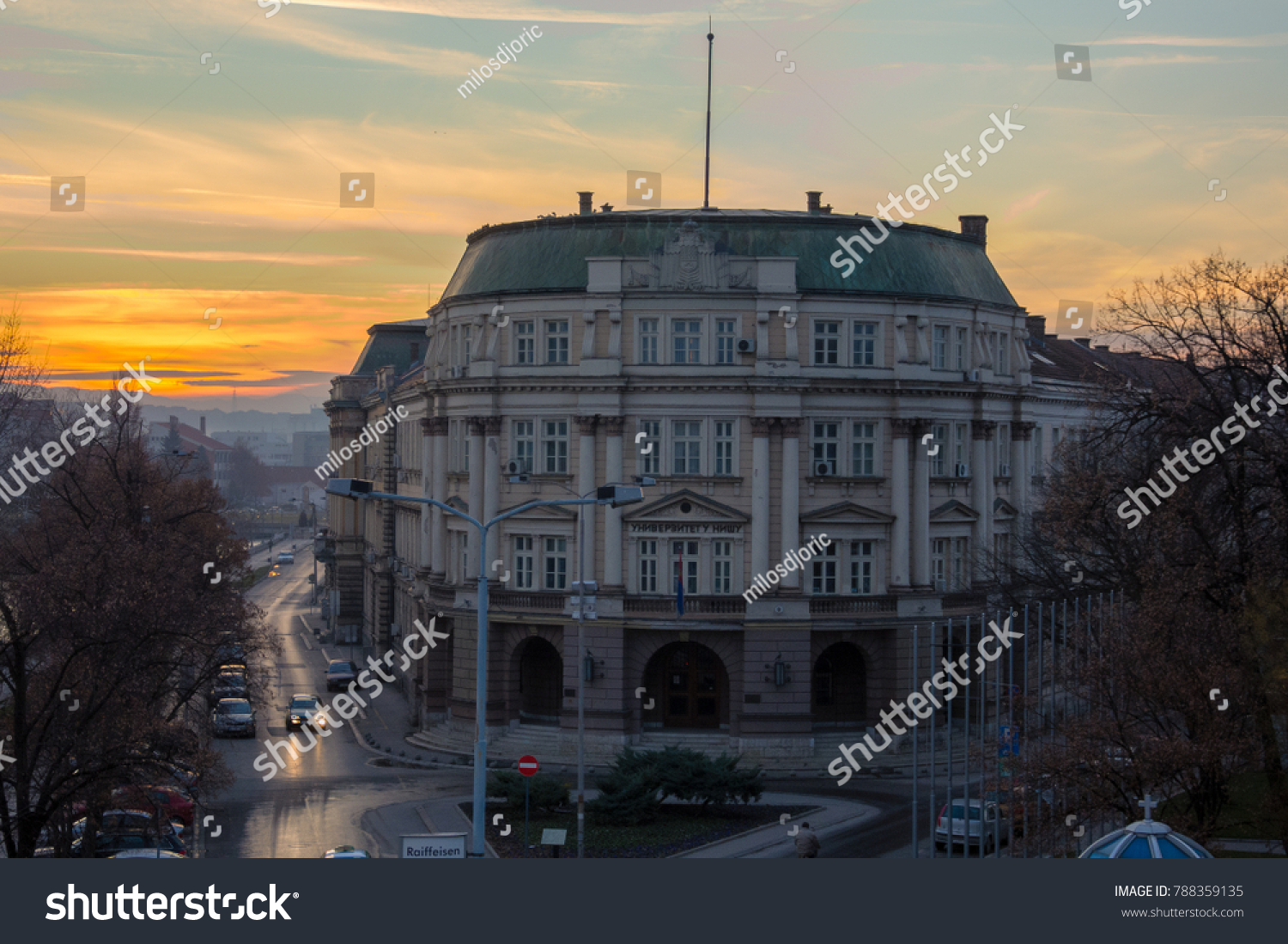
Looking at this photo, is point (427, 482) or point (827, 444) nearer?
point (827, 444)

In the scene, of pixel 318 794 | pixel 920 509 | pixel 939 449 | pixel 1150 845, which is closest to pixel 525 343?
pixel 920 509

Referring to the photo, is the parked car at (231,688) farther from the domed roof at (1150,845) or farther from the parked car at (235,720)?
the domed roof at (1150,845)

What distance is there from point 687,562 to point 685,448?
4.35 meters

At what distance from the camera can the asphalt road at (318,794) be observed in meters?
44.1

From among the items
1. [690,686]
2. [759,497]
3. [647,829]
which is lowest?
[647,829]

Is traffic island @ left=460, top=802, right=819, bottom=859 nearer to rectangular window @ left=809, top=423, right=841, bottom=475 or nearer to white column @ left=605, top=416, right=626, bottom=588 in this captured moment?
white column @ left=605, top=416, right=626, bottom=588

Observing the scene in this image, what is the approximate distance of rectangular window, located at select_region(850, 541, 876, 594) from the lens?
57.7 meters

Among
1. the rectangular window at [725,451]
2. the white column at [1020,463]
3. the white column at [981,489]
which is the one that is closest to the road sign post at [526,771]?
the rectangular window at [725,451]

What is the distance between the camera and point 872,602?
57031 millimetres

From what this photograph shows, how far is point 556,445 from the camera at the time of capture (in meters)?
58.4

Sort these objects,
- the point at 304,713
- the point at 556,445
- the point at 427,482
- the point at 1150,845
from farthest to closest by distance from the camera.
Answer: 1. the point at 304,713
2. the point at 427,482
3. the point at 556,445
4. the point at 1150,845

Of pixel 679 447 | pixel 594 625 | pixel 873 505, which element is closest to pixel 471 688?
pixel 594 625

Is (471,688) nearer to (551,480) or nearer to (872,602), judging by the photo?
(551,480)

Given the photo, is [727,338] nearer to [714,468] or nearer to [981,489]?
[714,468]
